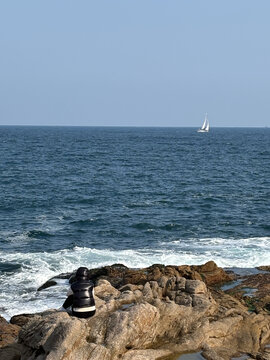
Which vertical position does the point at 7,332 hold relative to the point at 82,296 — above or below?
below

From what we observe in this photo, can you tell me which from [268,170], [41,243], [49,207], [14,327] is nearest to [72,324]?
[14,327]

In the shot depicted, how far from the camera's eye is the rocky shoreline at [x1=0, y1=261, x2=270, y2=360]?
15859 mm

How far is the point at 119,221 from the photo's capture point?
1986 inches

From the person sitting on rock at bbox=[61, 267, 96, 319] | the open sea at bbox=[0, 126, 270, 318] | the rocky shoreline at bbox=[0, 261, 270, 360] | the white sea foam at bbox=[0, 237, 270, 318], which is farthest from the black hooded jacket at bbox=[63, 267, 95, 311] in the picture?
the white sea foam at bbox=[0, 237, 270, 318]

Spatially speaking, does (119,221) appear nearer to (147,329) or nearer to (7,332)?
(7,332)

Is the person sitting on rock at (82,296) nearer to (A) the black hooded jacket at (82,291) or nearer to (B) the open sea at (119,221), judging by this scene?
(A) the black hooded jacket at (82,291)

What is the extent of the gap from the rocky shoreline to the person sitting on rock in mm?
311

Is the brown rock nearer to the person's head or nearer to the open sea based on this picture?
the open sea

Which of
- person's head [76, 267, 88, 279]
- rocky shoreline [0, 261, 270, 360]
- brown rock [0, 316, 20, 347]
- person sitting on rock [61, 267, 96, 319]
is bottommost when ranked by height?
brown rock [0, 316, 20, 347]

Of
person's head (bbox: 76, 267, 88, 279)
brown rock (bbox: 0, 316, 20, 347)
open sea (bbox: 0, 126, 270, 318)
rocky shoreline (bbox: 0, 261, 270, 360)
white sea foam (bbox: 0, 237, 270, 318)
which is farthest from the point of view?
open sea (bbox: 0, 126, 270, 318)

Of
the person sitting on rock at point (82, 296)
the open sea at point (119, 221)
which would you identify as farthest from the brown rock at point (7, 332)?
the person sitting on rock at point (82, 296)

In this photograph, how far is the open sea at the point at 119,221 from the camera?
119ft

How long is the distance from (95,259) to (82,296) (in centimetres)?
2132

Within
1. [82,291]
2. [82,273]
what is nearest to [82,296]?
[82,291]
